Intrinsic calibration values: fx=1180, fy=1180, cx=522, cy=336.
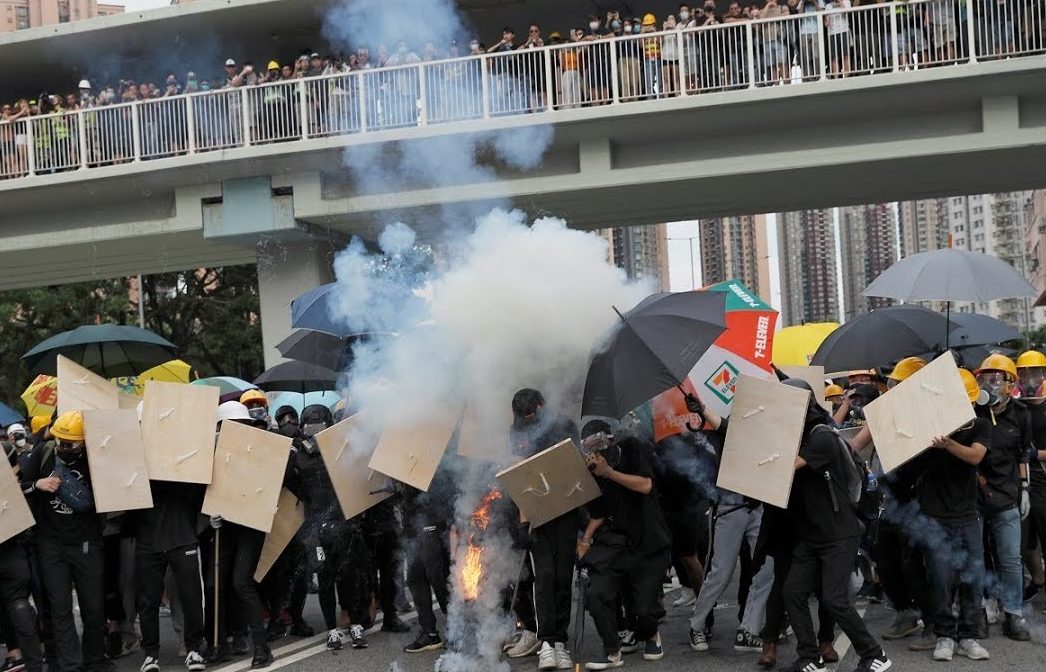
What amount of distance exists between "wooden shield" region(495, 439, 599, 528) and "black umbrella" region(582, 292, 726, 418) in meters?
0.41

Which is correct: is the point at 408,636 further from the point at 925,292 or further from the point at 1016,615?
the point at 925,292

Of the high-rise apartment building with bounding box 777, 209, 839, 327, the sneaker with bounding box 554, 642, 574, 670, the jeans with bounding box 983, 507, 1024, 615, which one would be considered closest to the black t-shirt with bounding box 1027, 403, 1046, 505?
the jeans with bounding box 983, 507, 1024, 615

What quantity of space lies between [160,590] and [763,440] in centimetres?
420

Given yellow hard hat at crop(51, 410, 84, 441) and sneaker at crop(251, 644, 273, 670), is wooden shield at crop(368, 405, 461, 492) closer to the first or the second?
sneaker at crop(251, 644, 273, 670)

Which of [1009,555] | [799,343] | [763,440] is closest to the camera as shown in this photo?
[763,440]

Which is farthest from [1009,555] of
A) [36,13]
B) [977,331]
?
[36,13]

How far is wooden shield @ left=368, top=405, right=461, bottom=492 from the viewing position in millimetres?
7734

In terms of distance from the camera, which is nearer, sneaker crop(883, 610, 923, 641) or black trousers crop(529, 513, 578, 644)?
black trousers crop(529, 513, 578, 644)

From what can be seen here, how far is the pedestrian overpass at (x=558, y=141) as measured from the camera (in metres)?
15.5

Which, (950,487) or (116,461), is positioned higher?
(116,461)

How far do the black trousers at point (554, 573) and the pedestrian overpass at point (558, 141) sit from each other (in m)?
9.19

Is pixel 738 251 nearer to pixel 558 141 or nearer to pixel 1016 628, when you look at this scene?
pixel 558 141

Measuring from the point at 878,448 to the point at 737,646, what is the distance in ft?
5.50

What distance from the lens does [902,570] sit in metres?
7.64
